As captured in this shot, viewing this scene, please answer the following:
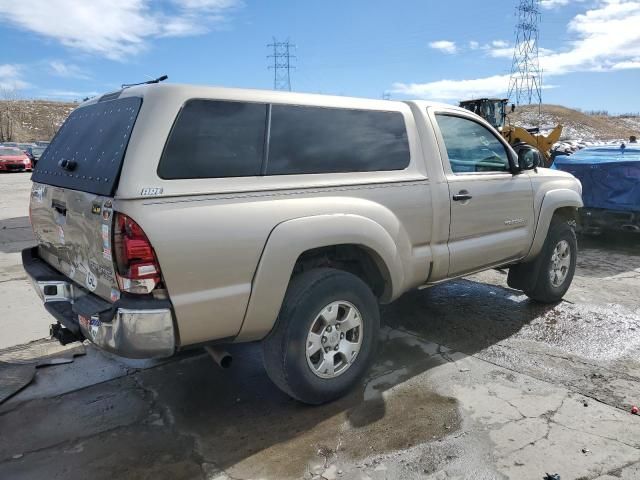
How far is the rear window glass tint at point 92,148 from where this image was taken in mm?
2812

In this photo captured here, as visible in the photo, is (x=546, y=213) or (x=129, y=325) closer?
(x=129, y=325)

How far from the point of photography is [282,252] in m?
3.03

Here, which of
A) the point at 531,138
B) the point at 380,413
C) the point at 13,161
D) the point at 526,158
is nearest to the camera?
the point at 380,413

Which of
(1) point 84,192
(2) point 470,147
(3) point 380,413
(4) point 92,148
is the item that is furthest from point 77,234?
(2) point 470,147

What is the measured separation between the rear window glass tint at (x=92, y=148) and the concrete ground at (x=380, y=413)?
5.02ft

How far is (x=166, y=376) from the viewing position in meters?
4.04

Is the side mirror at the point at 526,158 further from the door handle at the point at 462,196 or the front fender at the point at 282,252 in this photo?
the front fender at the point at 282,252

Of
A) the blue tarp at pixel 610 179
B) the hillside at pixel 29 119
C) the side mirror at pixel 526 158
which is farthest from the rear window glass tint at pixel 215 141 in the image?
the hillside at pixel 29 119

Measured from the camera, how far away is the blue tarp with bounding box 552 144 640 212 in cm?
797

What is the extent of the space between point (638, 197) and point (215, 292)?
24.4 ft

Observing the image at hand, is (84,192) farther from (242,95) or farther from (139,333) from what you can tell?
(242,95)

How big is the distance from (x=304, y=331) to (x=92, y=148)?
67.2 inches

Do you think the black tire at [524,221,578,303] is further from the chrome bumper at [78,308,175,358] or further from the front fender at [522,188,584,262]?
the chrome bumper at [78,308,175,358]

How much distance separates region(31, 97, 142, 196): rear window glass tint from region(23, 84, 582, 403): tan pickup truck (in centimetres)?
2
